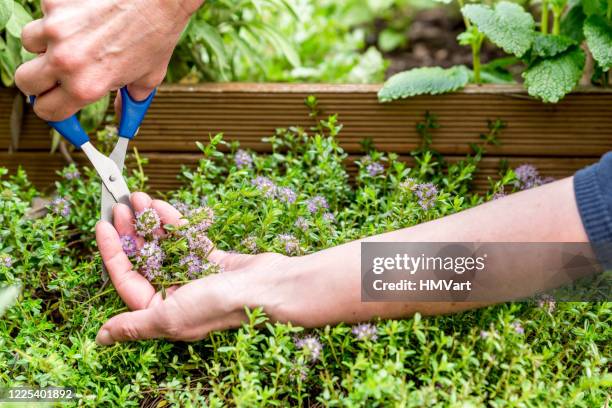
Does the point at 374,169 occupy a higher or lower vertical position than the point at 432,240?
lower

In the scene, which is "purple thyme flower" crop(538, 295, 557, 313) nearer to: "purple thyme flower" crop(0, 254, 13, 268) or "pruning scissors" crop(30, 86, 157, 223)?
"pruning scissors" crop(30, 86, 157, 223)

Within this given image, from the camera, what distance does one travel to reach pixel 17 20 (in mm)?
1784

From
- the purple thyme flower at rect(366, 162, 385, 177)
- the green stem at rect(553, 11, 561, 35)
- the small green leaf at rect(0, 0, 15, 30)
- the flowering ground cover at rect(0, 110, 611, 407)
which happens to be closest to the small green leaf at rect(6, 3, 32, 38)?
the small green leaf at rect(0, 0, 15, 30)

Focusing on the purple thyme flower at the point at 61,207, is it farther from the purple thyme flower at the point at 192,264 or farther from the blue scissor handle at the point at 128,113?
the purple thyme flower at the point at 192,264

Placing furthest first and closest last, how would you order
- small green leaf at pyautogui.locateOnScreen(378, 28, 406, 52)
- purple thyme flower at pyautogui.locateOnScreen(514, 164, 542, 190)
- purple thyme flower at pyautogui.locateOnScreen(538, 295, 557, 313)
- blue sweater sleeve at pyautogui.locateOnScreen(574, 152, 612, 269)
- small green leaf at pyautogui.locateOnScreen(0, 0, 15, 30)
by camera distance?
small green leaf at pyautogui.locateOnScreen(378, 28, 406, 52), purple thyme flower at pyautogui.locateOnScreen(514, 164, 542, 190), small green leaf at pyautogui.locateOnScreen(0, 0, 15, 30), purple thyme flower at pyautogui.locateOnScreen(538, 295, 557, 313), blue sweater sleeve at pyautogui.locateOnScreen(574, 152, 612, 269)

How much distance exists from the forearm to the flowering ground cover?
37 millimetres

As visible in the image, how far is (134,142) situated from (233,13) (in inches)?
22.1

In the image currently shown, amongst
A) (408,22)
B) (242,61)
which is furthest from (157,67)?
(408,22)

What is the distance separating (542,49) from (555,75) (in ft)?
0.28

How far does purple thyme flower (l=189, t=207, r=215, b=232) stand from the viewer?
141cm

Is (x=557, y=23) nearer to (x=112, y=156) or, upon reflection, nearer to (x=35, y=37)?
(x=112, y=156)

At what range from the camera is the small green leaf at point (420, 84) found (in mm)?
1858

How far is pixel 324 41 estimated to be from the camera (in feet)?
9.85

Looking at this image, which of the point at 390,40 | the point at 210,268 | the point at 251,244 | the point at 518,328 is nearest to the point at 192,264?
the point at 210,268
